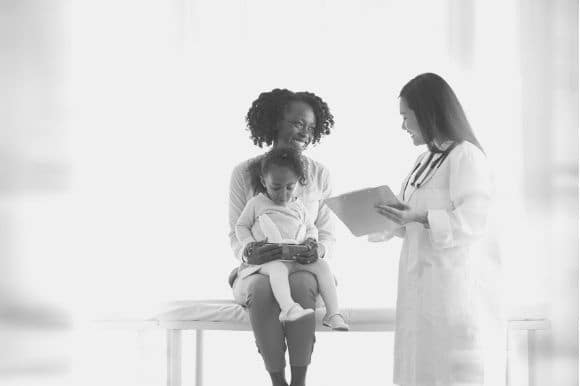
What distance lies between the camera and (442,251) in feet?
4.11

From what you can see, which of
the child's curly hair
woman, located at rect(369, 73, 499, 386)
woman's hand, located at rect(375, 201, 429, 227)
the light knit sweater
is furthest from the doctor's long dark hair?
the light knit sweater

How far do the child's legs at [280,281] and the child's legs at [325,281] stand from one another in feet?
0.12

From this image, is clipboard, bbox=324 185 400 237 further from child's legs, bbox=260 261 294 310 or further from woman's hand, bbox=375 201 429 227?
child's legs, bbox=260 261 294 310

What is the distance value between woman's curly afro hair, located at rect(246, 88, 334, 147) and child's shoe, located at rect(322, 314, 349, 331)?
1.37 feet

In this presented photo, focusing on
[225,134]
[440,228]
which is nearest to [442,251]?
[440,228]

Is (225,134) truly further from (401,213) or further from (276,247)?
(401,213)

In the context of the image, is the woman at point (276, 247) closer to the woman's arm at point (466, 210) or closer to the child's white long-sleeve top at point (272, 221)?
the child's white long-sleeve top at point (272, 221)

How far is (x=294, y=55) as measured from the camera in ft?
5.52

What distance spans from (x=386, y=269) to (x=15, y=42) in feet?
3.23

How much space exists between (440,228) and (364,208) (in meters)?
0.13

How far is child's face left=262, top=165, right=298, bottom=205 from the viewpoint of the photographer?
1451mm

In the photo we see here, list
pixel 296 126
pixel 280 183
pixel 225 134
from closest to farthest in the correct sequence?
pixel 280 183
pixel 296 126
pixel 225 134

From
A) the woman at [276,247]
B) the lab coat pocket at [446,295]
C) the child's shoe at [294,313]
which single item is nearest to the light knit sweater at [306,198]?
the woman at [276,247]

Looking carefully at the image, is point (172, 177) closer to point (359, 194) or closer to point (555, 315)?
point (359, 194)
